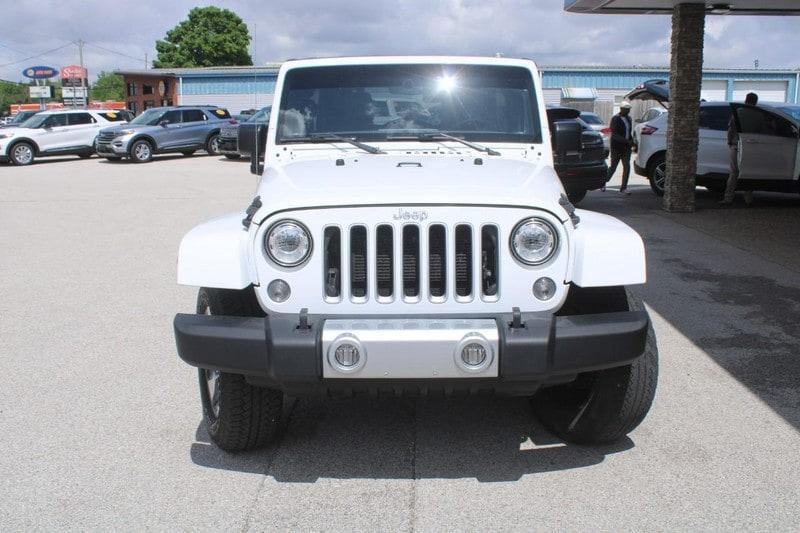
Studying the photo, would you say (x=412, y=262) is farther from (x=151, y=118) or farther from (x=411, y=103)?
(x=151, y=118)

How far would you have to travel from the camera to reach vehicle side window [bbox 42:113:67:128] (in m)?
25.7

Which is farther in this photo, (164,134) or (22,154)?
(164,134)

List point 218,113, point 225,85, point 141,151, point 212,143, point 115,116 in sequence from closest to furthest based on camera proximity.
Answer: point 141,151
point 212,143
point 218,113
point 115,116
point 225,85

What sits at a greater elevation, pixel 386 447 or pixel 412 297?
pixel 412 297

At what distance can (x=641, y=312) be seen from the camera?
354 centimetres

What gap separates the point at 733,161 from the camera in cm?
1300

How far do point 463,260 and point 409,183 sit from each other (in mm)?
414

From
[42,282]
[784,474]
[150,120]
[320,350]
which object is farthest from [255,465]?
[150,120]

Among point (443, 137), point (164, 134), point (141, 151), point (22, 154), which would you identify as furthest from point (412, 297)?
point (22, 154)

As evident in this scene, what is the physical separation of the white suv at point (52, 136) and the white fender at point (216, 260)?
23.8 metres

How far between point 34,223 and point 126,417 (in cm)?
903

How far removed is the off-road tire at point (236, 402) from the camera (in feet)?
12.1

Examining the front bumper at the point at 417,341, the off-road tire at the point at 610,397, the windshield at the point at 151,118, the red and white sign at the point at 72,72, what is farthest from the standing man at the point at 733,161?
the red and white sign at the point at 72,72

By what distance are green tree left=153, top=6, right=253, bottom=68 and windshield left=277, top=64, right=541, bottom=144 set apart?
226 ft
